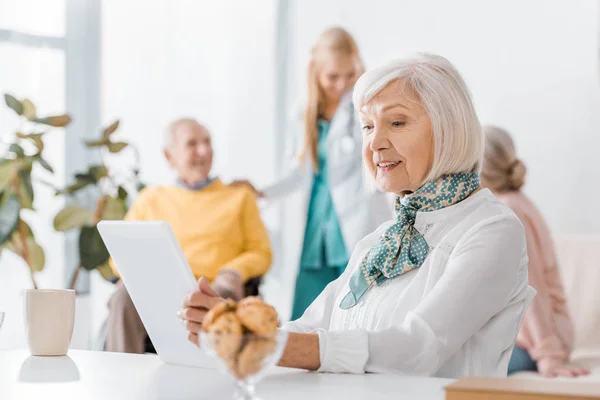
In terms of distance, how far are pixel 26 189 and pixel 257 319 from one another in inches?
121

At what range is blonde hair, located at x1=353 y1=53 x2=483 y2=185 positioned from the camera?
68.7 inches

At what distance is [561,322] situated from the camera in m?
3.20

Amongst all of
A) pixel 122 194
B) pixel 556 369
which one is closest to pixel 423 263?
pixel 556 369

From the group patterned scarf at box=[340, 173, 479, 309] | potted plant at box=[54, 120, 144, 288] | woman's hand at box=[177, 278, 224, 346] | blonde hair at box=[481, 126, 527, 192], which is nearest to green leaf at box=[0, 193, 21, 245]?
potted plant at box=[54, 120, 144, 288]

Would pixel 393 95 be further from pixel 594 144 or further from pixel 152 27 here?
pixel 152 27

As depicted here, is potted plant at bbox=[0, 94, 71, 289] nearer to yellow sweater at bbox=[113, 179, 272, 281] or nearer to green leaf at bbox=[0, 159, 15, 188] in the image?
green leaf at bbox=[0, 159, 15, 188]

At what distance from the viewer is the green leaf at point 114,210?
4.14 metres

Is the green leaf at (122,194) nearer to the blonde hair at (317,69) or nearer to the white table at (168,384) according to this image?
the blonde hair at (317,69)

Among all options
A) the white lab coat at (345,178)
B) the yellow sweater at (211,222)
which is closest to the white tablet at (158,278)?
the yellow sweater at (211,222)

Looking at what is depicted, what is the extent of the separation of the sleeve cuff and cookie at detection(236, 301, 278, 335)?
15.1 inches

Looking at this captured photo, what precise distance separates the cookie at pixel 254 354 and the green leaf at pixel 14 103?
317cm

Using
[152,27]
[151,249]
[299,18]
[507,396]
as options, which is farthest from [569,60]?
[507,396]

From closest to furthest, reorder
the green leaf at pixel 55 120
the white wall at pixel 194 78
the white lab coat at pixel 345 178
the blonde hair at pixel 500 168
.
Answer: the blonde hair at pixel 500 168
the white lab coat at pixel 345 178
the green leaf at pixel 55 120
the white wall at pixel 194 78

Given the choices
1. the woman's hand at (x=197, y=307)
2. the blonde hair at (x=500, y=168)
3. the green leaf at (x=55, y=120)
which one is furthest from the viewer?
the green leaf at (x=55, y=120)
